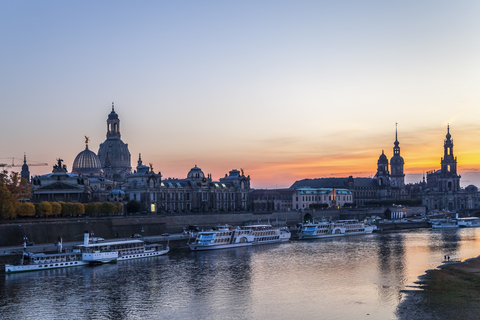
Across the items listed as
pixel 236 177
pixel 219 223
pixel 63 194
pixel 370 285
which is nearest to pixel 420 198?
pixel 236 177

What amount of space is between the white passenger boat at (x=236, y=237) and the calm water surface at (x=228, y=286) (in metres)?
4.17

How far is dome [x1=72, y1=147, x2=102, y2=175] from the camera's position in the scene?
129125 millimetres

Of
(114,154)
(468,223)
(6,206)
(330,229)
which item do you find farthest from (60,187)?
(468,223)

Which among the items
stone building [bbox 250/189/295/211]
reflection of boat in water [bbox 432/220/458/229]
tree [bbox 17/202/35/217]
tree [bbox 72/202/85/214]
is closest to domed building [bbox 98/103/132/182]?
stone building [bbox 250/189/295/211]

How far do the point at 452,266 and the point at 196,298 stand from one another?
28.2 metres

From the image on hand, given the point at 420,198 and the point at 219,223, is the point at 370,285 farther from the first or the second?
the point at 420,198

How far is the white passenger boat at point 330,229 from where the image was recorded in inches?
3826

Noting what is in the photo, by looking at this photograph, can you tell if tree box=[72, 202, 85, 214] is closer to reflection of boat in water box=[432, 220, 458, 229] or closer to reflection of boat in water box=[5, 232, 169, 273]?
reflection of boat in water box=[5, 232, 169, 273]

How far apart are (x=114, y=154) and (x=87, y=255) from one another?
81.9 m

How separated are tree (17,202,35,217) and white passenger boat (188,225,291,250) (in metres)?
22.1

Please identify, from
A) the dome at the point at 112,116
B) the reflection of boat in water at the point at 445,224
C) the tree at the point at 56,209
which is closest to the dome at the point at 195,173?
the dome at the point at 112,116

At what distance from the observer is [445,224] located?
128 m

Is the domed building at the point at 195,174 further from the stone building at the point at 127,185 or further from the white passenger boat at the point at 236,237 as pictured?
the white passenger boat at the point at 236,237

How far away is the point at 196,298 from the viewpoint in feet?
141
